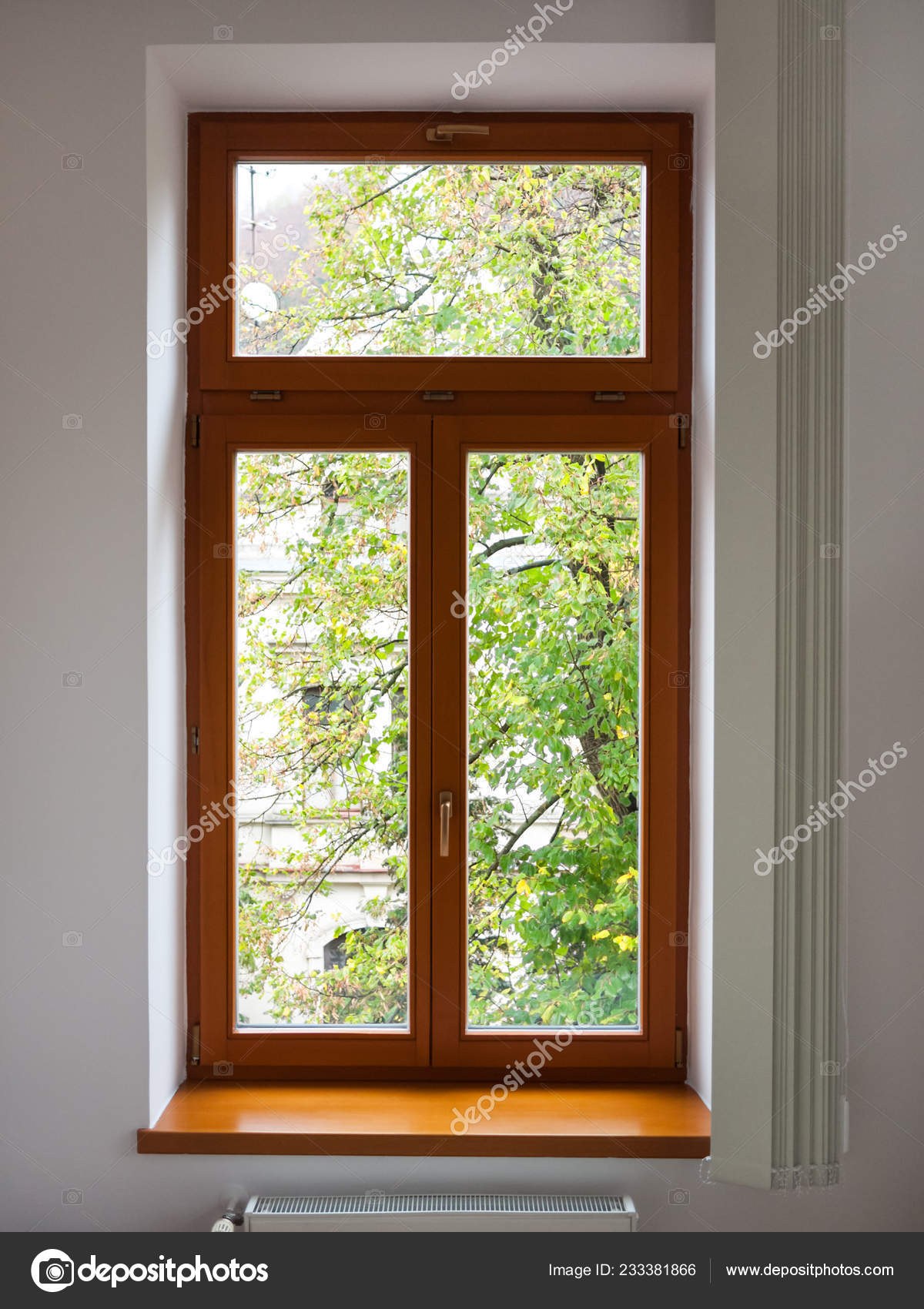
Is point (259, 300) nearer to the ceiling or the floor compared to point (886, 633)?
nearer to the ceiling

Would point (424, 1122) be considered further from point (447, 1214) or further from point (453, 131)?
point (453, 131)

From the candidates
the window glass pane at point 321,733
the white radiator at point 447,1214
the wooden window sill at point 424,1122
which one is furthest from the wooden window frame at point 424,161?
the white radiator at point 447,1214

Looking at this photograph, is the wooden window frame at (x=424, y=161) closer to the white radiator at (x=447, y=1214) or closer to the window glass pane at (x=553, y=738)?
the window glass pane at (x=553, y=738)

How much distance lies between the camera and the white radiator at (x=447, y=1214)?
71.3 inches

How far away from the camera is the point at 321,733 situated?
210 centimetres

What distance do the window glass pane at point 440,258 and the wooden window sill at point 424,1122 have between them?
1.60 metres

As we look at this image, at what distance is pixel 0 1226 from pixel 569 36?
8.45 ft

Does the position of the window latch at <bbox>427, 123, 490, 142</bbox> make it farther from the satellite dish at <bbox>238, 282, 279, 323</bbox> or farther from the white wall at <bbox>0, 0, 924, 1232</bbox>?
the satellite dish at <bbox>238, 282, 279, 323</bbox>

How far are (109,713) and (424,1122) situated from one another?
3.39 ft
